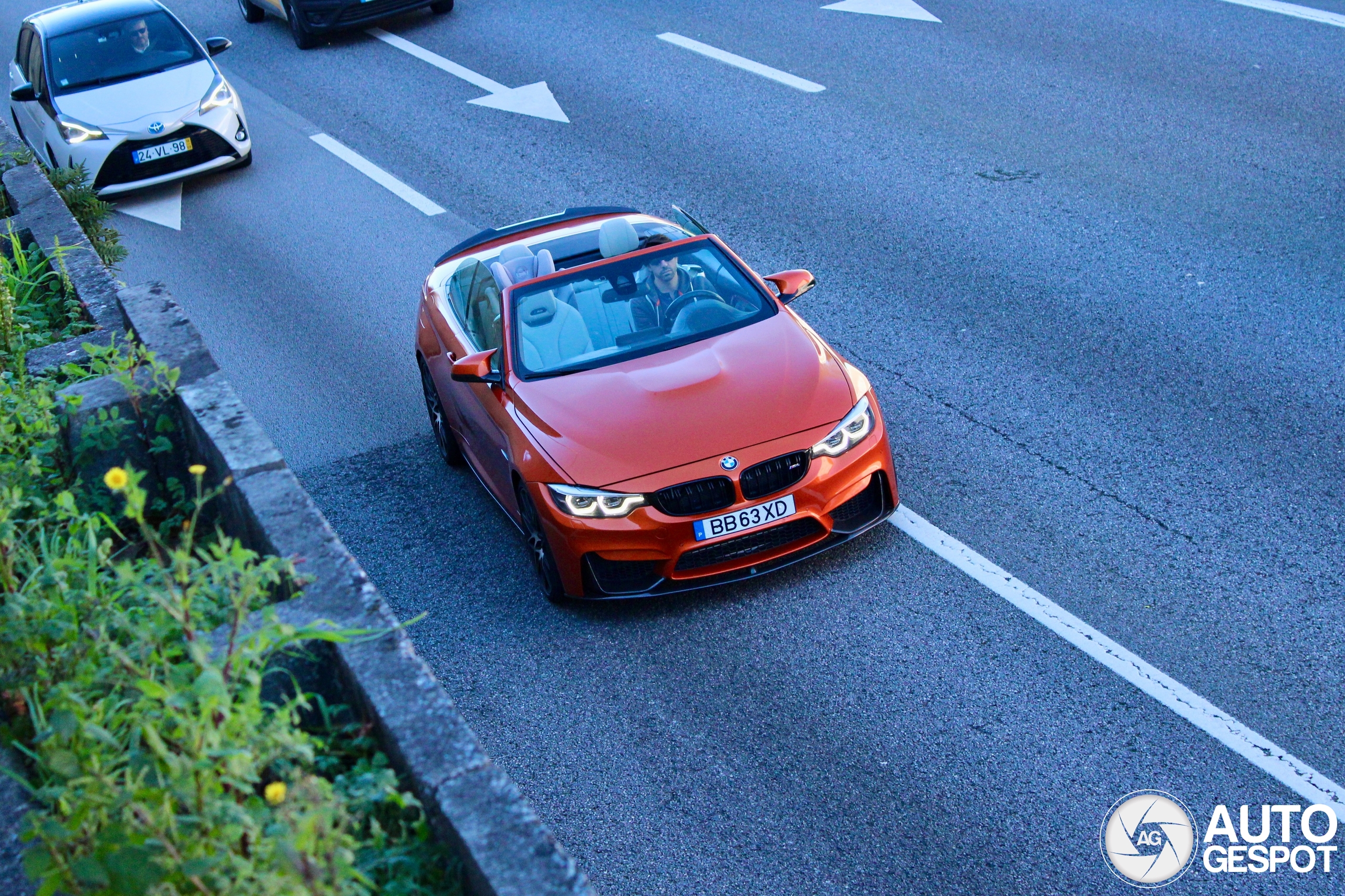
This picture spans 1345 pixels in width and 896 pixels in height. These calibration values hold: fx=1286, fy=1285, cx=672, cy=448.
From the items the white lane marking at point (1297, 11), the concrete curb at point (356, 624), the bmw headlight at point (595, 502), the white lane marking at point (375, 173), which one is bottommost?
the white lane marking at point (375, 173)

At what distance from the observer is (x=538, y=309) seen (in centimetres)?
700

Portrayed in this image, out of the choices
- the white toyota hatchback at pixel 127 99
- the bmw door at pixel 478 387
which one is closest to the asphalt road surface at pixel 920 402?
the bmw door at pixel 478 387

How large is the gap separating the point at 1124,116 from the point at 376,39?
10124 mm

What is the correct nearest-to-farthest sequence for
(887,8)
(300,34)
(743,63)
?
(743,63) < (887,8) < (300,34)

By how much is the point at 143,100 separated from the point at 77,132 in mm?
733

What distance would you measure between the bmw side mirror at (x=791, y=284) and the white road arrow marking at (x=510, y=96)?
664 cm

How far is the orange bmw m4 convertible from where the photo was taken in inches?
236

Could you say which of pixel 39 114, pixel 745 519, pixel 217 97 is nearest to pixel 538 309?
pixel 745 519

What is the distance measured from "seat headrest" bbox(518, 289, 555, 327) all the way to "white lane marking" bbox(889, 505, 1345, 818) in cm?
214

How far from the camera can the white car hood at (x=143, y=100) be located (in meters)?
12.9

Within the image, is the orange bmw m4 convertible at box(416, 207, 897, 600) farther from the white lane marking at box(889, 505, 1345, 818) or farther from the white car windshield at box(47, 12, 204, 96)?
the white car windshield at box(47, 12, 204, 96)

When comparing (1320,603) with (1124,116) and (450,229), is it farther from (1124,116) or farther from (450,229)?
(450,229)

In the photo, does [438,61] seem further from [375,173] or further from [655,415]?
[655,415]

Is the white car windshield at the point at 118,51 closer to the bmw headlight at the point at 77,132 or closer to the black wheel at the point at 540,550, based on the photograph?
the bmw headlight at the point at 77,132
